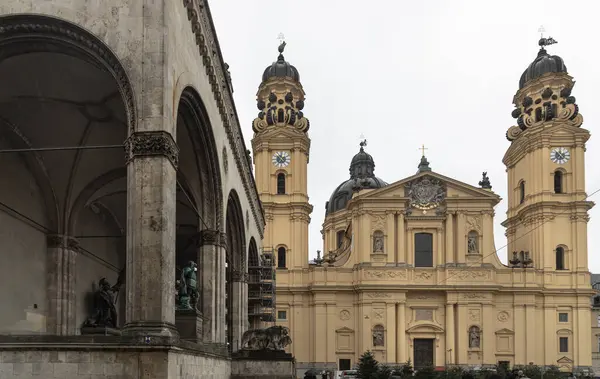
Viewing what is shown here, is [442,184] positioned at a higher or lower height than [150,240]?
higher

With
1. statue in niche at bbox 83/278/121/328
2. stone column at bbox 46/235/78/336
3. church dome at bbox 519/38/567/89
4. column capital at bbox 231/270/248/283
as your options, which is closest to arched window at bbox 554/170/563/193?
church dome at bbox 519/38/567/89

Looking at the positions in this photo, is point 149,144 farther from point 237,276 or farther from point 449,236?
point 449,236

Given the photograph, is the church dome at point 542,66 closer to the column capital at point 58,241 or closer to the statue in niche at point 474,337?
the statue in niche at point 474,337

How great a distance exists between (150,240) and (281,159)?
4581cm

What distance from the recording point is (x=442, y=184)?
2181 inches

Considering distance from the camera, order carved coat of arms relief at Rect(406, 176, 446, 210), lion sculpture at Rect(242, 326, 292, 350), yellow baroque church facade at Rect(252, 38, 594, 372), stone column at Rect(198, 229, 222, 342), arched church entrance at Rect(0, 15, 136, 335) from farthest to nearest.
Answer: carved coat of arms relief at Rect(406, 176, 446, 210) < yellow baroque church facade at Rect(252, 38, 594, 372) < lion sculpture at Rect(242, 326, 292, 350) < stone column at Rect(198, 229, 222, 342) < arched church entrance at Rect(0, 15, 136, 335)

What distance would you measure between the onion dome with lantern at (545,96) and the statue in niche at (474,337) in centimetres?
1639

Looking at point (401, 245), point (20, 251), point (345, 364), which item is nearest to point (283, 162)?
point (401, 245)

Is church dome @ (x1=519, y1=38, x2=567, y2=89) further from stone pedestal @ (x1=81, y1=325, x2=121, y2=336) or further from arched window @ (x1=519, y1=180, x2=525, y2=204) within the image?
stone pedestal @ (x1=81, y1=325, x2=121, y2=336)

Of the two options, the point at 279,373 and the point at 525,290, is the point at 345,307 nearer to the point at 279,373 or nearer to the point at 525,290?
the point at 525,290

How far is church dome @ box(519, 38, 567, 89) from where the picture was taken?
57.3 metres

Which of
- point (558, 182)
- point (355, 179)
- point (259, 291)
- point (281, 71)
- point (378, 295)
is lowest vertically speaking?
point (378, 295)

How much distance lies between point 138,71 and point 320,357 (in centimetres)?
4482

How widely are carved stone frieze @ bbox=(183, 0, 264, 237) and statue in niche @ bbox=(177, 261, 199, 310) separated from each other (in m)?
4.53
